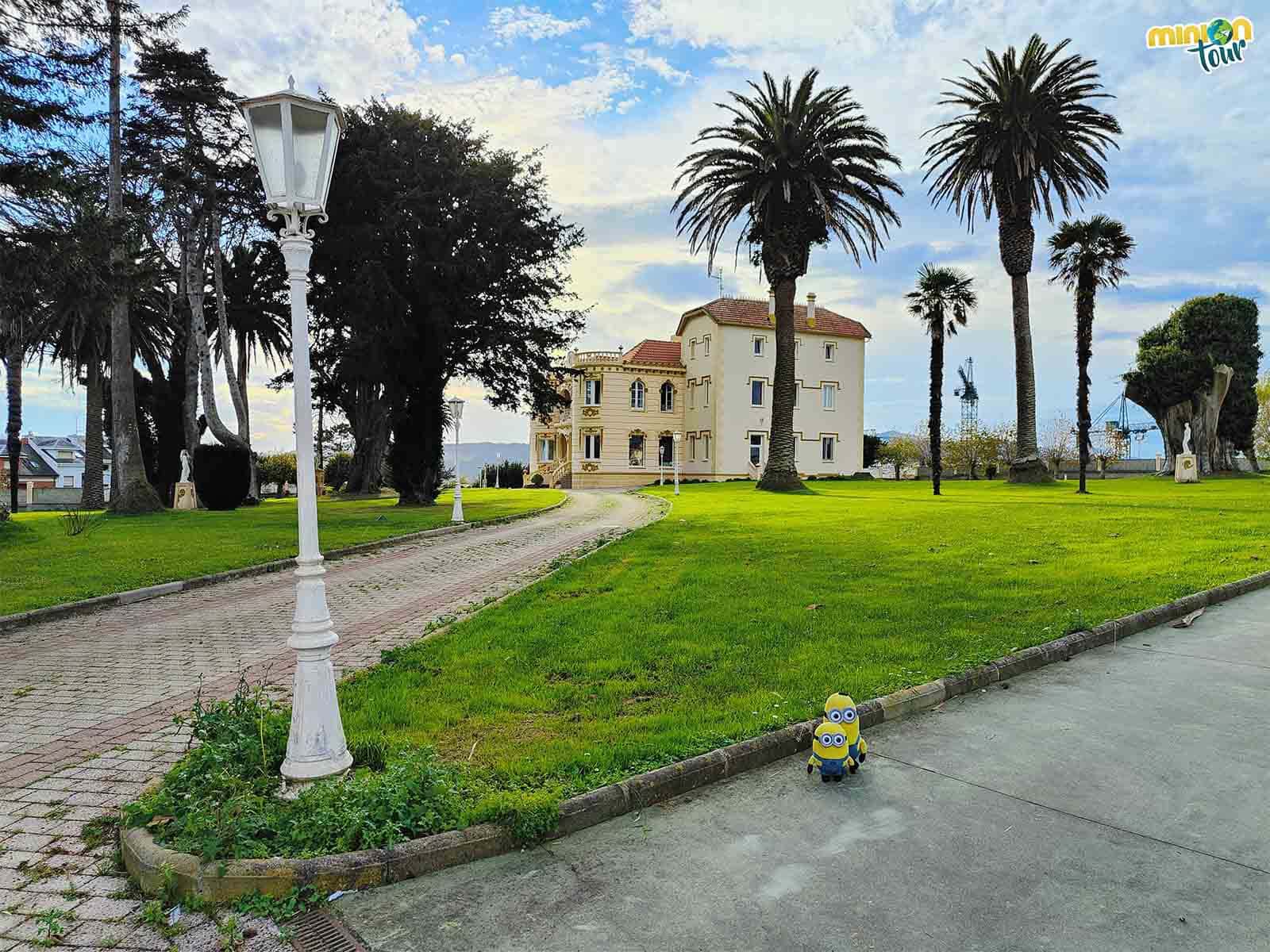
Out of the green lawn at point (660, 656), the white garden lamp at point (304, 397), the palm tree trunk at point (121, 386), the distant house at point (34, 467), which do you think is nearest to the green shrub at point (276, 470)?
the distant house at point (34, 467)

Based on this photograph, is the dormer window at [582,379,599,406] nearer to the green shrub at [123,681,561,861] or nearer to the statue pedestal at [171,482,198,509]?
the statue pedestal at [171,482,198,509]

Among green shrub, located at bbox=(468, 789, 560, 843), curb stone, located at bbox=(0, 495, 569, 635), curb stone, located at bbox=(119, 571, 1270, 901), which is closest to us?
curb stone, located at bbox=(119, 571, 1270, 901)

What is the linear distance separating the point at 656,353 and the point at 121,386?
3814 centimetres

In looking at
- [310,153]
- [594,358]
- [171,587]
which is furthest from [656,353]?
[310,153]

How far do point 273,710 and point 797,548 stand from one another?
10.0 metres

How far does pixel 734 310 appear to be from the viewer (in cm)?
5506

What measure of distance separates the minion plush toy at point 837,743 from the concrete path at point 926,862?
3.9 inches

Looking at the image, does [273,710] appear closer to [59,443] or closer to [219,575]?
[219,575]

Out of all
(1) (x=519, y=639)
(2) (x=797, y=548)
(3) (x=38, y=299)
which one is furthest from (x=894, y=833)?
(3) (x=38, y=299)

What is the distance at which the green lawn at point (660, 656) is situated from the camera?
12.6ft

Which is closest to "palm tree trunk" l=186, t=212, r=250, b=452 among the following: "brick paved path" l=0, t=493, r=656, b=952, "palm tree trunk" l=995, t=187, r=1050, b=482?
"brick paved path" l=0, t=493, r=656, b=952

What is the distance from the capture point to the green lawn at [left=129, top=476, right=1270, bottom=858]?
12.6 feet

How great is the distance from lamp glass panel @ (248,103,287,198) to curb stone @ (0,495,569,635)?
6.60 metres

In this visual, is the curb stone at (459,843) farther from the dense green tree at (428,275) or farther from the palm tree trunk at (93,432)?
the palm tree trunk at (93,432)
